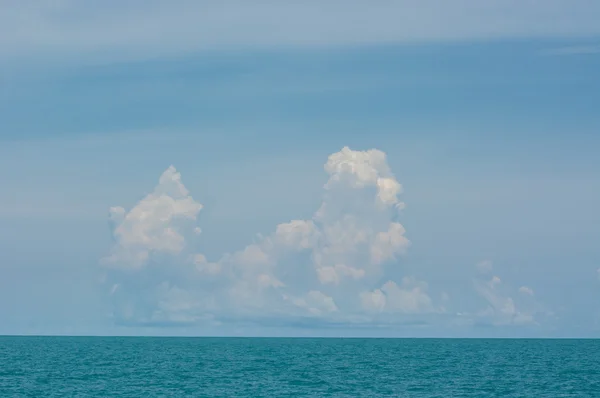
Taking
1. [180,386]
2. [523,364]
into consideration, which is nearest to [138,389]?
[180,386]

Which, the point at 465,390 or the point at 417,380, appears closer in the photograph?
the point at 465,390

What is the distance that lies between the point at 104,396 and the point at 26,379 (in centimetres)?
2917

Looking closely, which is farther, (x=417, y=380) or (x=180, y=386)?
(x=417, y=380)

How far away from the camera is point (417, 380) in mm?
125062

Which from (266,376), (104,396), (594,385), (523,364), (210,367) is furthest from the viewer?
(523,364)

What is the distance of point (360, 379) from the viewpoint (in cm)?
12619

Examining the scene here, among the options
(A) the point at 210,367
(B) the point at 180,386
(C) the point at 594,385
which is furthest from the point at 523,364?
(B) the point at 180,386

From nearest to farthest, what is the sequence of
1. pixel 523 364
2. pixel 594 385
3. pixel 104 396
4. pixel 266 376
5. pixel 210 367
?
pixel 104 396
pixel 594 385
pixel 266 376
pixel 210 367
pixel 523 364

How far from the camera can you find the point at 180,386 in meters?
114

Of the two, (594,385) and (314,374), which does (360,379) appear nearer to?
(314,374)

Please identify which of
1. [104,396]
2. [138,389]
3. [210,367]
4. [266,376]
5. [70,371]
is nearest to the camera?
[104,396]

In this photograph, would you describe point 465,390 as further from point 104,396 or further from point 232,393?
point 104,396

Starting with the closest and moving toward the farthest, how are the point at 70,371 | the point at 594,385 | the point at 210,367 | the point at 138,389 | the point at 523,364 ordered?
the point at 138,389, the point at 594,385, the point at 70,371, the point at 210,367, the point at 523,364

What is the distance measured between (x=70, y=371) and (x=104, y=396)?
43045mm
